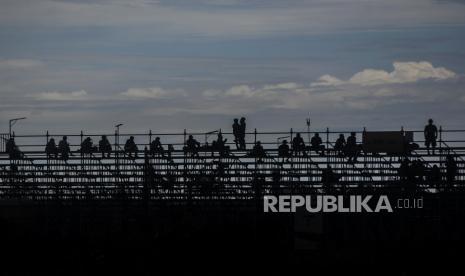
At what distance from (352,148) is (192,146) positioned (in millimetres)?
7953

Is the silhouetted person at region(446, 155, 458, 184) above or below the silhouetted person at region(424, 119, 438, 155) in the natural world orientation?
below

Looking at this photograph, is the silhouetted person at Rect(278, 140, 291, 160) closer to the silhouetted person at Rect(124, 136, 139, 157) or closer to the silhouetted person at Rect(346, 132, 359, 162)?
the silhouetted person at Rect(346, 132, 359, 162)

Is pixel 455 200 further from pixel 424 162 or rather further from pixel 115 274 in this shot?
pixel 115 274

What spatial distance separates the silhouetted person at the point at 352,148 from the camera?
55938mm

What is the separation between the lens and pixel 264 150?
57.0 meters

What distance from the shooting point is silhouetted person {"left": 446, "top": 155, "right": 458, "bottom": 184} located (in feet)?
176

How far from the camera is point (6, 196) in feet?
199

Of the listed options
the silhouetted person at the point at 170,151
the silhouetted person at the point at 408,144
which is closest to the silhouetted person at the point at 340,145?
the silhouetted person at the point at 408,144

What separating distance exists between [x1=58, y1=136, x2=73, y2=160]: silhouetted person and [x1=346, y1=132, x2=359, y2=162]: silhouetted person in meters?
14.4

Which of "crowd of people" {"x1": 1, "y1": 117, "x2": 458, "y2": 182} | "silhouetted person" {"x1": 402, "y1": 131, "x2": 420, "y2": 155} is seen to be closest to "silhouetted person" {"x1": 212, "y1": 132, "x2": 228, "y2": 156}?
"crowd of people" {"x1": 1, "y1": 117, "x2": 458, "y2": 182}

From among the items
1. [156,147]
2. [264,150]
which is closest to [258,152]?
[264,150]

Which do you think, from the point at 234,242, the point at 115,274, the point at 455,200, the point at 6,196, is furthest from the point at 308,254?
the point at 6,196

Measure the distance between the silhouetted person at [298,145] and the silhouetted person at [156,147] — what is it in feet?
21.7

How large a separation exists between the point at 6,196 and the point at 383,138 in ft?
64.5
